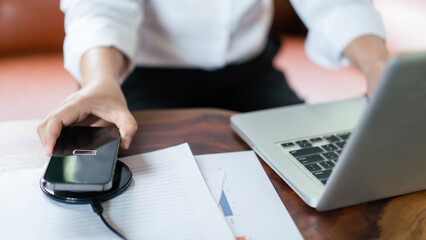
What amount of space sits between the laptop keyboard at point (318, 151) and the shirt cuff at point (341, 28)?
0.22 meters

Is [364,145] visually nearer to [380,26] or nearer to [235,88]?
[380,26]

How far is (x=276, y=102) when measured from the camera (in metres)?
0.84

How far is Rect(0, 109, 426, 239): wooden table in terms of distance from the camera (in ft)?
1.23

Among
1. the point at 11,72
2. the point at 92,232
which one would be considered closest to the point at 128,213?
the point at 92,232

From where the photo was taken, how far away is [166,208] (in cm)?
37

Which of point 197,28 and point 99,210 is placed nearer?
point 99,210

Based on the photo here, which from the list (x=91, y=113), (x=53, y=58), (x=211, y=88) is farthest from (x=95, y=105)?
(x=53, y=58)

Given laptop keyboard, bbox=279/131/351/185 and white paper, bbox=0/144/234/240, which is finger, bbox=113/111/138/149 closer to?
white paper, bbox=0/144/234/240

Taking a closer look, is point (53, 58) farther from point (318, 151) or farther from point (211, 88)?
point (318, 151)

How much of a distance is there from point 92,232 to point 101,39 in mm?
334

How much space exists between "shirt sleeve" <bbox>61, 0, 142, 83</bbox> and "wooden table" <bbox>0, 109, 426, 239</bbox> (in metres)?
0.13

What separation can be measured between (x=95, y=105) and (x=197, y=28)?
35cm

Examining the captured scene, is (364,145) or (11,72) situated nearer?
(364,145)

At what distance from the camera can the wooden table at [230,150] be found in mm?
375
